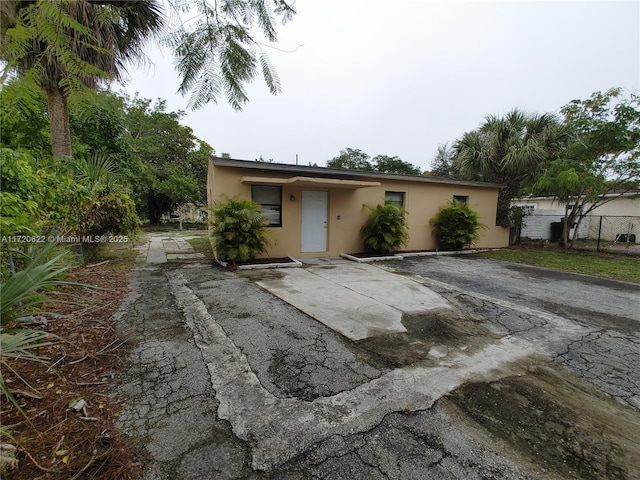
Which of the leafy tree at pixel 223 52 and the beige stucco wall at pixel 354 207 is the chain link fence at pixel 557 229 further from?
the leafy tree at pixel 223 52

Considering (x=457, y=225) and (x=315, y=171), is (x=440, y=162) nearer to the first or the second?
(x=457, y=225)

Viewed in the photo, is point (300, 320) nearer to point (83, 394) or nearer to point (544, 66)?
point (83, 394)

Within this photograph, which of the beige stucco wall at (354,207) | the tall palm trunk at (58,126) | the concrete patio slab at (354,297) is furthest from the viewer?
the beige stucco wall at (354,207)

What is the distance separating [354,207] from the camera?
957 cm

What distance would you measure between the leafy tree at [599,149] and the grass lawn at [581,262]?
2.27 metres

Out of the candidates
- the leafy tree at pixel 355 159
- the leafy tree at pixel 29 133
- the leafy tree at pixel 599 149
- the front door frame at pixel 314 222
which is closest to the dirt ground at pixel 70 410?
the leafy tree at pixel 29 133

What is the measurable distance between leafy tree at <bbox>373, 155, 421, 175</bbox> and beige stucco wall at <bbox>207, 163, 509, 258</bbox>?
23091mm

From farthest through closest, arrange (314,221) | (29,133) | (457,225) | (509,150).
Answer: (509,150)
(457,225)
(314,221)
(29,133)

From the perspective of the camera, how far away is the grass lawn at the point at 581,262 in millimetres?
7254

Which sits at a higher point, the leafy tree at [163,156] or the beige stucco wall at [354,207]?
the leafy tree at [163,156]

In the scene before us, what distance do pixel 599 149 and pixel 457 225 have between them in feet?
17.1

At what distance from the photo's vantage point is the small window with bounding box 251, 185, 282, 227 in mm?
8242

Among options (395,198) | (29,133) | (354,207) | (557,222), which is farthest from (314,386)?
(557,222)

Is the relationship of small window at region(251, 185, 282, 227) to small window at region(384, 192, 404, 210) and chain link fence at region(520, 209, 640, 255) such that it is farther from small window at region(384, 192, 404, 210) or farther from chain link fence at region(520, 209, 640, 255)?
chain link fence at region(520, 209, 640, 255)
